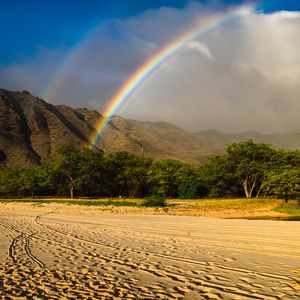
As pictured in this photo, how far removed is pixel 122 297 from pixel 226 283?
2773 millimetres

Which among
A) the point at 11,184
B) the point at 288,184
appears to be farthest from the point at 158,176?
the point at 11,184

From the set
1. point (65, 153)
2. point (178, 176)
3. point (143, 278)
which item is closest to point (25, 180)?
point (65, 153)

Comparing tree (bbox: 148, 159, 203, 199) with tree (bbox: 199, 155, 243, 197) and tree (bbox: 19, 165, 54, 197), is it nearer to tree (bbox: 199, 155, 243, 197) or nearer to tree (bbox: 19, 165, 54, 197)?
tree (bbox: 199, 155, 243, 197)

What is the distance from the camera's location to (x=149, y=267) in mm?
10742

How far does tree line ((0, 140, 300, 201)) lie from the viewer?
79.1 m

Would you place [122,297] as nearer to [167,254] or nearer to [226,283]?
[226,283]

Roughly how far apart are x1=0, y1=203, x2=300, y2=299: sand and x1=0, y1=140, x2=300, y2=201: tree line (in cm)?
6216

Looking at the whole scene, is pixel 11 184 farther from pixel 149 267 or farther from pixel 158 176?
pixel 149 267

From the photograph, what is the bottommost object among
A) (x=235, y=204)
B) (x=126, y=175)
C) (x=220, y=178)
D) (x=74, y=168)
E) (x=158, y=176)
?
(x=235, y=204)

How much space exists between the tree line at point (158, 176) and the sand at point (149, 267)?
204 ft

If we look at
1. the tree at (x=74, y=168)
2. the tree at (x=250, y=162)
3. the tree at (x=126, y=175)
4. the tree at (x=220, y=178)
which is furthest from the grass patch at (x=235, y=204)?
the tree at (x=74, y=168)

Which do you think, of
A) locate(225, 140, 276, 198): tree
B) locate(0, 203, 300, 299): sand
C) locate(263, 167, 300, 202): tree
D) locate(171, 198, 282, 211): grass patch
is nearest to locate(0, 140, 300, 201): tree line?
locate(225, 140, 276, 198): tree

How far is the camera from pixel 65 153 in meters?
85.9

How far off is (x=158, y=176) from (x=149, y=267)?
225 ft
